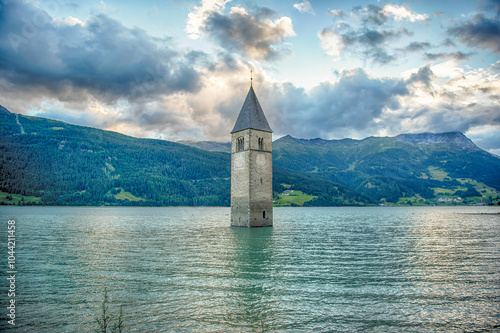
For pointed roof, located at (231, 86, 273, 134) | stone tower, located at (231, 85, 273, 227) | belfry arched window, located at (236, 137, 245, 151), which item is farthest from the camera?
belfry arched window, located at (236, 137, 245, 151)

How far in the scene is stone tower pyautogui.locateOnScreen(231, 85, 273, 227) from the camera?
55.0 meters

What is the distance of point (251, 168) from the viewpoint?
54.8 meters

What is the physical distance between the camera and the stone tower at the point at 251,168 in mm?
54969

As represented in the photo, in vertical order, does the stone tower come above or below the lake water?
above

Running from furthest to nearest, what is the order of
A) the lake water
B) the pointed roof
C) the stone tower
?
the pointed roof, the stone tower, the lake water

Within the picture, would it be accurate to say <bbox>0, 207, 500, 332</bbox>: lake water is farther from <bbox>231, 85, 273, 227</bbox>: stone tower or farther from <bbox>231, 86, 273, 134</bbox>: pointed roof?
<bbox>231, 86, 273, 134</bbox>: pointed roof

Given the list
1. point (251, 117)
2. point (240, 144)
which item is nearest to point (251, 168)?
point (240, 144)

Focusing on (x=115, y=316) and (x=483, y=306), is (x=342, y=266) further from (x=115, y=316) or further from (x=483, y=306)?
(x=115, y=316)

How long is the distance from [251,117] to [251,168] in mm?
9235

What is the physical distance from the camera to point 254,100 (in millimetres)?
59938

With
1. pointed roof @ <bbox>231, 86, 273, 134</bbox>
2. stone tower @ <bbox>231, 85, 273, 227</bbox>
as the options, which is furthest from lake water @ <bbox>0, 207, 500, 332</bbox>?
pointed roof @ <bbox>231, 86, 273, 134</bbox>

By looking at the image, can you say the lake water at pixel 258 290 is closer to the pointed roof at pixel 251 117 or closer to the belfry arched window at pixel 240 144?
the belfry arched window at pixel 240 144

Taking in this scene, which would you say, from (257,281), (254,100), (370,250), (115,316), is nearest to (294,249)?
(370,250)

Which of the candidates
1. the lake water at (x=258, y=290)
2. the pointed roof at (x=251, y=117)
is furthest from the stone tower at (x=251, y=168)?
the lake water at (x=258, y=290)
